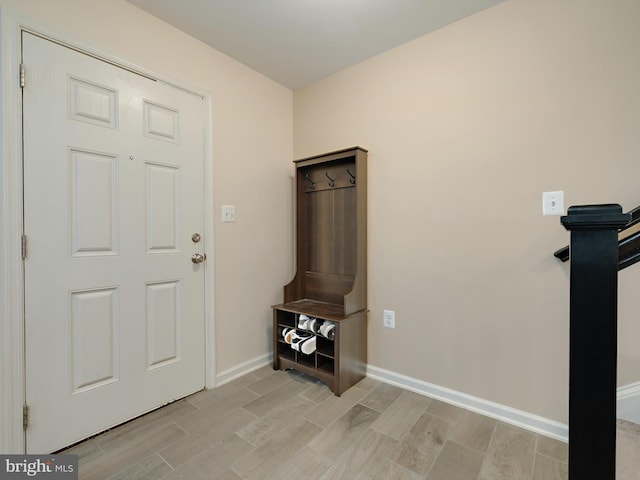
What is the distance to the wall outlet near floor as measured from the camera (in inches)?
83.0

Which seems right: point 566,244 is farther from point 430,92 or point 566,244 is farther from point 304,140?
point 304,140

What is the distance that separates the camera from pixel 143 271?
1740 mm

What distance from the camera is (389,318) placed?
2.13 m

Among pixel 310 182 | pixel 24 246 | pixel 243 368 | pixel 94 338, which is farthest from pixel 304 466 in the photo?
pixel 310 182

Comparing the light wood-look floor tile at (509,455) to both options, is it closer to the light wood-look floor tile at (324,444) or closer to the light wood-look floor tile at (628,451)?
the light wood-look floor tile at (324,444)

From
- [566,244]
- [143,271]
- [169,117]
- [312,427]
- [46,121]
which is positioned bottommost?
[312,427]

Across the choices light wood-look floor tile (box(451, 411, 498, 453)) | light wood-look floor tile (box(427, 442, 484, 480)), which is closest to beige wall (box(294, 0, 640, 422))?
light wood-look floor tile (box(451, 411, 498, 453))

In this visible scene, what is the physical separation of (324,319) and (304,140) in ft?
4.95

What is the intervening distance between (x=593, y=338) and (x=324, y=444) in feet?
4.23

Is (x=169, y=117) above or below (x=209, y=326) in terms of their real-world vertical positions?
above

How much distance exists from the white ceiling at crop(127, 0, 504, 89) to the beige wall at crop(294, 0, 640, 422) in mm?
124

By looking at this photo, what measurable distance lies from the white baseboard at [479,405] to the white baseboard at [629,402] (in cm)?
25

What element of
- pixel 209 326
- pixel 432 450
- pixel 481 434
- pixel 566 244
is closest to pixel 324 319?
pixel 209 326

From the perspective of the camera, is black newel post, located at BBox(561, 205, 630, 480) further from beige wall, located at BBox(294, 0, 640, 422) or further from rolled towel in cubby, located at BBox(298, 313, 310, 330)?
rolled towel in cubby, located at BBox(298, 313, 310, 330)
